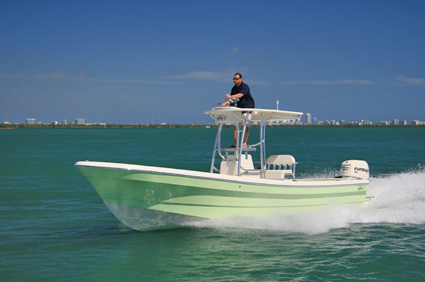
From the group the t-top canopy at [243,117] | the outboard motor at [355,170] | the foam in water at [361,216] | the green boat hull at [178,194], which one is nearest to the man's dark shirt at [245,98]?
the t-top canopy at [243,117]

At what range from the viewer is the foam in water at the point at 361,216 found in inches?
350

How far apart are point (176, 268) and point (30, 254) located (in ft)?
9.58

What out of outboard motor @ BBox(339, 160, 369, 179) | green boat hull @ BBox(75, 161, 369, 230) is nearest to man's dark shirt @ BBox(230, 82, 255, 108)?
green boat hull @ BBox(75, 161, 369, 230)

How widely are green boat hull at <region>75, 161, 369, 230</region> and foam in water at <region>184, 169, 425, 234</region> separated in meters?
0.21

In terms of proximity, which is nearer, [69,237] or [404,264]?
[404,264]

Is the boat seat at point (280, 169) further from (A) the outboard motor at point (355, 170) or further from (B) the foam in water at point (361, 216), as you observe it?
(A) the outboard motor at point (355, 170)

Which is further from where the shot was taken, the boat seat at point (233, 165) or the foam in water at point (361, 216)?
the boat seat at point (233, 165)

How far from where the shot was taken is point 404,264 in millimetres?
7504

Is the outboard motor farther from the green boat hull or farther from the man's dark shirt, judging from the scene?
the man's dark shirt

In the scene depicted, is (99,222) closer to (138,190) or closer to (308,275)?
(138,190)

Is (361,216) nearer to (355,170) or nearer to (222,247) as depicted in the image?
(355,170)

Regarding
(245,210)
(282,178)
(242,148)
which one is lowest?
(245,210)

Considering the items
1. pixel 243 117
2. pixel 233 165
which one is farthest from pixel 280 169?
pixel 243 117

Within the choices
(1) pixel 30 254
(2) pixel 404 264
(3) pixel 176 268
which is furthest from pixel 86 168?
(2) pixel 404 264
